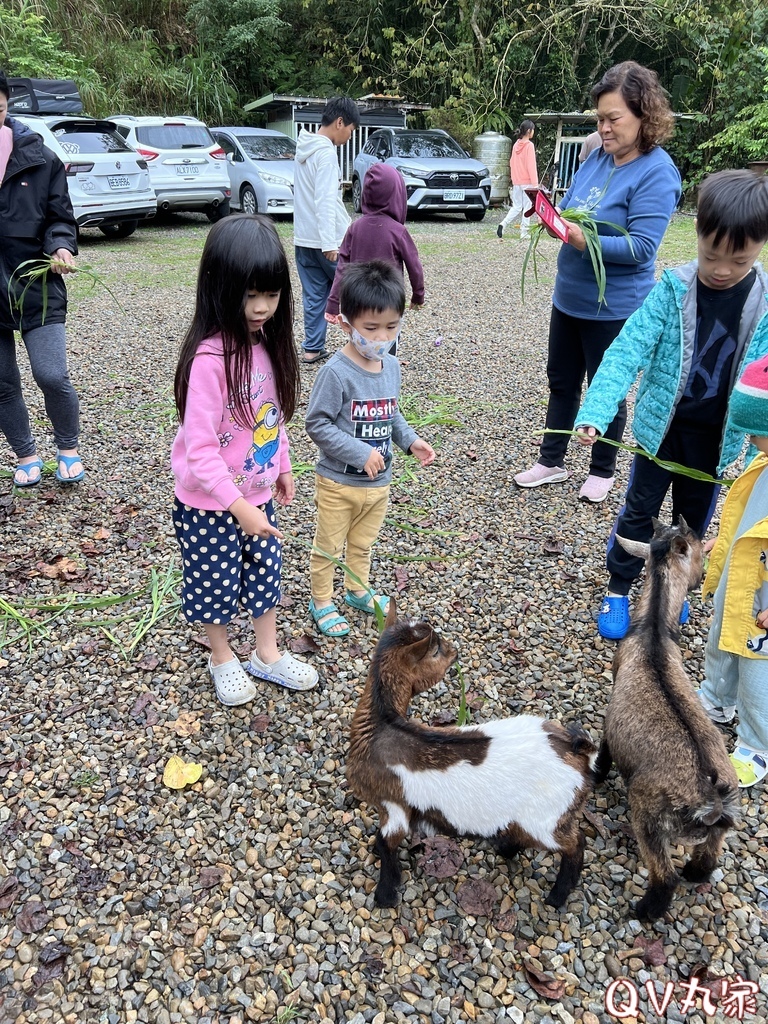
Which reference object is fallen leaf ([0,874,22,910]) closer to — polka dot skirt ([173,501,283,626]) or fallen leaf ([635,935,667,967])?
polka dot skirt ([173,501,283,626])

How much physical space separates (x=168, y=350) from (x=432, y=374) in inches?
111

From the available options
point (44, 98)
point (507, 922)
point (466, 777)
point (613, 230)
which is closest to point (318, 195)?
point (613, 230)

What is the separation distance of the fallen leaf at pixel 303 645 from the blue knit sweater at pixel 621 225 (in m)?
2.29

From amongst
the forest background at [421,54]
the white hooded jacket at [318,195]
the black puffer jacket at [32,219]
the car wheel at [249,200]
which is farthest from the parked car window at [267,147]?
the black puffer jacket at [32,219]

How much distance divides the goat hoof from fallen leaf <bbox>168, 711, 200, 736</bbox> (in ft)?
3.28

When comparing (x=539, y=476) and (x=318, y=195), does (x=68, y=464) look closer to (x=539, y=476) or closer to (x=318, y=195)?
(x=539, y=476)

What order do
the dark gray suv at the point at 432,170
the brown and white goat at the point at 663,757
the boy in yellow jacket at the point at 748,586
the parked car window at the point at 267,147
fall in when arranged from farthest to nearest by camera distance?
the dark gray suv at the point at 432,170, the parked car window at the point at 267,147, the boy in yellow jacket at the point at 748,586, the brown and white goat at the point at 663,757

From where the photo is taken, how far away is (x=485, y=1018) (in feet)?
6.14

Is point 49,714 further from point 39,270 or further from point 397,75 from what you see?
point 397,75

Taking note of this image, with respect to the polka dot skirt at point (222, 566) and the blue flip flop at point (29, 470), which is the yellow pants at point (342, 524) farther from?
the blue flip flop at point (29, 470)

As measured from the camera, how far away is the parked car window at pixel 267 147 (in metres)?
14.7

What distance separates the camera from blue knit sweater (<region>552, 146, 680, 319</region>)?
11.3ft

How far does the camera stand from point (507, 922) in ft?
6.84

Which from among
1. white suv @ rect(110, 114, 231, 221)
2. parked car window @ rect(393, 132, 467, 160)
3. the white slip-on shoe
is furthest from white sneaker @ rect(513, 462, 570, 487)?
parked car window @ rect(393, 132, 467, 160)
